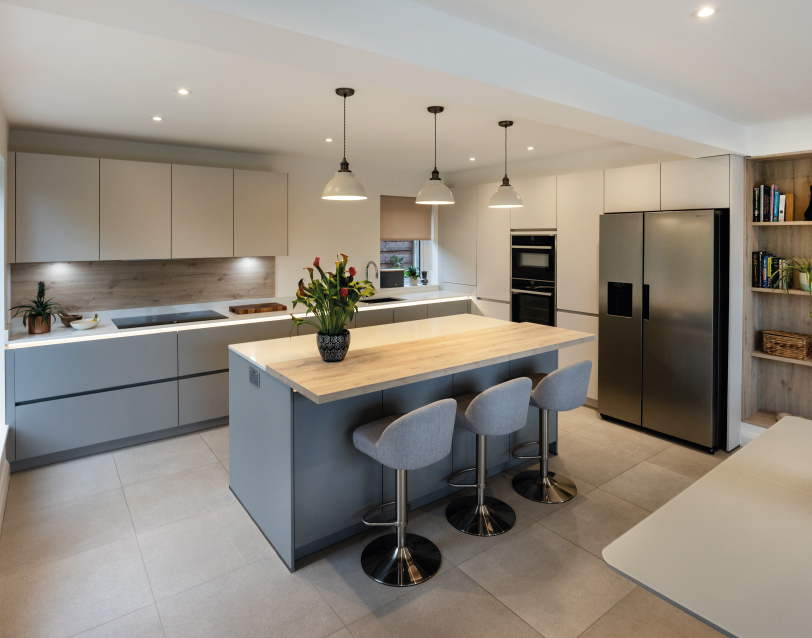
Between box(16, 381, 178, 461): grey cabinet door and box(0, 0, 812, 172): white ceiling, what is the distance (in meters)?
2.00

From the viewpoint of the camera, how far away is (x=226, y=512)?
9.91 feet

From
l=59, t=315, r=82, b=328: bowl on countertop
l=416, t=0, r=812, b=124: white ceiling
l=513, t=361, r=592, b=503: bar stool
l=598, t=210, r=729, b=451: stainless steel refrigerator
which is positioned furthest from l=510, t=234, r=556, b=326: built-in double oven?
l=59, t=315, r=82, b=328: bowl on countertop

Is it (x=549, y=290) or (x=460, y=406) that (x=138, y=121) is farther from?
(x=549, y=290)

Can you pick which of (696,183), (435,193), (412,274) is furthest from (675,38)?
(412,274)

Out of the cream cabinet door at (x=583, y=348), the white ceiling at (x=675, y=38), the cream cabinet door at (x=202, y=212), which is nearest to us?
the white ceiling at (x=675, y=38)

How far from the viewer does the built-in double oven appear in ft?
16.8

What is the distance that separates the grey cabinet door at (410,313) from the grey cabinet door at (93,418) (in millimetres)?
2284

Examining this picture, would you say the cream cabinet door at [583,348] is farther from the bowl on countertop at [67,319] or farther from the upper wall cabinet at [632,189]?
the bowl on countertop at [67,319]

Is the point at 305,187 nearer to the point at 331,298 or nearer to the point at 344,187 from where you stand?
the point at 344,187

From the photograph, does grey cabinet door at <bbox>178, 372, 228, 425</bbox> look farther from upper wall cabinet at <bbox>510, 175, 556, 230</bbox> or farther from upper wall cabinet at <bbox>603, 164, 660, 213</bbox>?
upper wall cabinet at <bbox>603, 164, 660, 213</bbox>

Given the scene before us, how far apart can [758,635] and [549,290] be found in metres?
4.28

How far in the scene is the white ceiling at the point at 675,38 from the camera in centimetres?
190

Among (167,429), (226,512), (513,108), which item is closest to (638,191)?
(513,108)

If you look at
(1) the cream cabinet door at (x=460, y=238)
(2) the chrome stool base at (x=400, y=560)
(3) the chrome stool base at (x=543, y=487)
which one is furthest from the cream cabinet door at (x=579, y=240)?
(2) the chrome stool base at (x=400, y=560)
